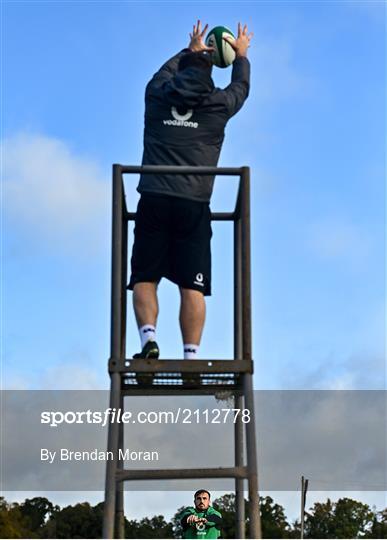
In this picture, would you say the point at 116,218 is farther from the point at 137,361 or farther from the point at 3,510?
the point at 3,510

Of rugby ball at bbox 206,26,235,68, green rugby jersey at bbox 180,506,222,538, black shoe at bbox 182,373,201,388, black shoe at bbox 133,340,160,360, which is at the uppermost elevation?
rugby ball at bbox 206,26,235,68

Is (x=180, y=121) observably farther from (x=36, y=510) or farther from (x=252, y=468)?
(x=36, y=510)

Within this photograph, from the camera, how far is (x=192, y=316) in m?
7.32

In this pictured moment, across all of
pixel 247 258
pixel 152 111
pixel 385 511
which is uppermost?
pixel 385 511

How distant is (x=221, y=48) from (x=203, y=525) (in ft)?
Result: 13.2

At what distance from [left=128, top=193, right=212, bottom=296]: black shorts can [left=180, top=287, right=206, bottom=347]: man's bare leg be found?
73mm

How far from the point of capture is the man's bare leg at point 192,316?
7.29 m

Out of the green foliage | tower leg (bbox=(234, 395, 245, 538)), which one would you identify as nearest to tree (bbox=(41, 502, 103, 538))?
the green foliage

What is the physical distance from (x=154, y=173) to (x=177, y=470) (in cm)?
227

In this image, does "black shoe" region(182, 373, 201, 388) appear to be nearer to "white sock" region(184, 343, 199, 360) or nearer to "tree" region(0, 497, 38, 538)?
"white sock" region(184, 343, 199, 360)

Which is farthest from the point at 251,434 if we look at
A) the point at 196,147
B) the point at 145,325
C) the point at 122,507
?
the point at 196,147

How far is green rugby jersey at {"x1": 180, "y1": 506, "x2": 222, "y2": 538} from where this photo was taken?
7414mm

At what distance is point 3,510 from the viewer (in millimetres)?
66062

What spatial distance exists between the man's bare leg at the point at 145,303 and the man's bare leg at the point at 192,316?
8.8 inches
